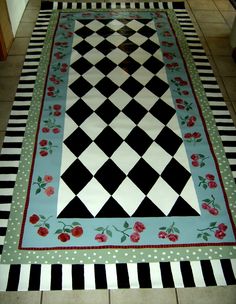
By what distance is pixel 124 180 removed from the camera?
2051 mm

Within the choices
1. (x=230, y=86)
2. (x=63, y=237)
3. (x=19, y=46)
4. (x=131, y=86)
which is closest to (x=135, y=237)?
(x=63, y=237)

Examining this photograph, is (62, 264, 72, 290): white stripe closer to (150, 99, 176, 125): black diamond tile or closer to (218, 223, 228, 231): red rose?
(218, 223, 228, 231): red rose

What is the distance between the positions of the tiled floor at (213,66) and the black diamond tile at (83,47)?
0.52m

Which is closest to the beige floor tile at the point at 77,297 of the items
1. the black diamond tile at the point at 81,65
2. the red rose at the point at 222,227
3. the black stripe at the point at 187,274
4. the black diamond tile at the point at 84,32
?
the black stripe at the point at 187,274

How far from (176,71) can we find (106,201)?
150 cm

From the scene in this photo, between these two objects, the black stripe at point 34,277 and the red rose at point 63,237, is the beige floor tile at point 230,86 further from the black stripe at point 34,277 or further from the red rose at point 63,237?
the black stripe at point 34,277

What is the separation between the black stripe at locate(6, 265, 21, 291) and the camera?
5.29ft

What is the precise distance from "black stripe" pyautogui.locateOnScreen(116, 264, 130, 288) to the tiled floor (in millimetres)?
36

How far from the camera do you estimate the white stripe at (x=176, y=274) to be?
1.65 metres

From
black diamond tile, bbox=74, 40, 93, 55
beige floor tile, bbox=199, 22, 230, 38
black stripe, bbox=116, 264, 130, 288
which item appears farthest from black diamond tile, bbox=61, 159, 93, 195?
beige floor tile, bbox=199, 22, 230, 38

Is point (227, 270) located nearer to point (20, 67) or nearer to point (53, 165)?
point (53, 165)

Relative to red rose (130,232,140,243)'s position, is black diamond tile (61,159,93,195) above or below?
above

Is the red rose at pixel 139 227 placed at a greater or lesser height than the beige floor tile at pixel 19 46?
lesser

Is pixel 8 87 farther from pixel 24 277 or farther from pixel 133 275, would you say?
pixel 133 275
